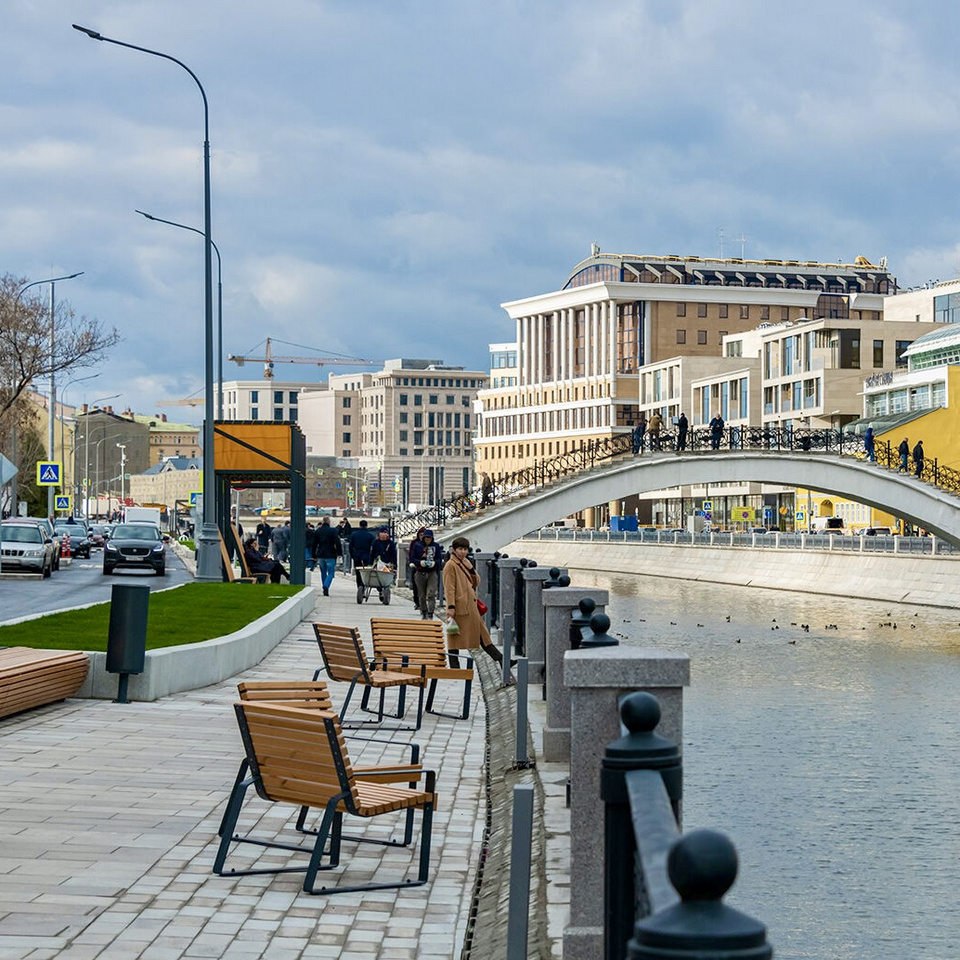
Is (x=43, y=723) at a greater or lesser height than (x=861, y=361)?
lesser

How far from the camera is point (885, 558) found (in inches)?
2306

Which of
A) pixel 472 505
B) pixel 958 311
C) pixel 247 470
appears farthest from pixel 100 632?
pixel 958 311

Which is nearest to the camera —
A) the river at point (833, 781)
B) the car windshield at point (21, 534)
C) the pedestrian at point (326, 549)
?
the river at point (833, 781)

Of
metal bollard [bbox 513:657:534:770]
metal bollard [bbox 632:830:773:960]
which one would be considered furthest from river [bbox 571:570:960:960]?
metal bollard [bbox 632:830:773:960]

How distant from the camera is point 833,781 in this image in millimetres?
18297

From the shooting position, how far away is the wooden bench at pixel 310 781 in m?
7.93

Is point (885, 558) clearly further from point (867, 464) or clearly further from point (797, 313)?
point (797, 313)

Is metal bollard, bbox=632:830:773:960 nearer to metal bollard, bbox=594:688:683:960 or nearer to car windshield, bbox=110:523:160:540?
metal bollard, bbox=594:688:683:960

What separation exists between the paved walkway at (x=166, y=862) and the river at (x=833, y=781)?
268 cm

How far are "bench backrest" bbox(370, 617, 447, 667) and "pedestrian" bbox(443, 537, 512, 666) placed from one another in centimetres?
246

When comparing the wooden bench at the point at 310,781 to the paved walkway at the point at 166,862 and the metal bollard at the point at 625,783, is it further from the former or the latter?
the metal bollard at the point at 625,783

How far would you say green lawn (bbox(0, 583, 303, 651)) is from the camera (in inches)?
704

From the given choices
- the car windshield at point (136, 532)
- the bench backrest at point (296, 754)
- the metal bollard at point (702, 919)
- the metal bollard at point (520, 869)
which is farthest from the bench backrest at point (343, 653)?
the car windshield at point (136, 532)

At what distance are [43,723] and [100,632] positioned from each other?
508 cm
